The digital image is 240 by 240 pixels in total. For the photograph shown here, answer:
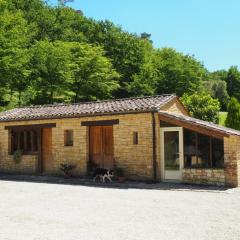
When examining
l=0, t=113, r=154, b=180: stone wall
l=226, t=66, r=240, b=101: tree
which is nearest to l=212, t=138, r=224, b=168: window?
l=0, t=113, r=154, b=180: stone wall

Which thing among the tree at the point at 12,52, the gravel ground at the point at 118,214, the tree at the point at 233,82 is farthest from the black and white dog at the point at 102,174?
the tree at the point at 233,82

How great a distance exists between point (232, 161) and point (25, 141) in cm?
1155

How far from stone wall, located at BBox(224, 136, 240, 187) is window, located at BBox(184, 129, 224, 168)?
0.29m

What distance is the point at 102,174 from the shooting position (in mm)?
17406

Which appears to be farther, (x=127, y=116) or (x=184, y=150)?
(x=127, y=116)

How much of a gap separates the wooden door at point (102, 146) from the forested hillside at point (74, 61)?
1464cm

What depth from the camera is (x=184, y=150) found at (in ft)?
54.1

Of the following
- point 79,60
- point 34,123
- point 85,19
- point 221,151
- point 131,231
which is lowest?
point 131,231

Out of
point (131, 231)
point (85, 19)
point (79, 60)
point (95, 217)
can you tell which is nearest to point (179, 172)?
point (95, 217)

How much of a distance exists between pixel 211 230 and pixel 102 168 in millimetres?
10692

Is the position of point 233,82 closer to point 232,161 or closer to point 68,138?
point 68,138

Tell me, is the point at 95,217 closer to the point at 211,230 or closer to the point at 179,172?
the point at 211,230

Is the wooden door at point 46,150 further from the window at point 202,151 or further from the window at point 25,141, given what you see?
the window at point 202,151

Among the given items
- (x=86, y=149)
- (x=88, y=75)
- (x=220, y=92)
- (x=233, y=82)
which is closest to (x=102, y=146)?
(x=86, y=149)
